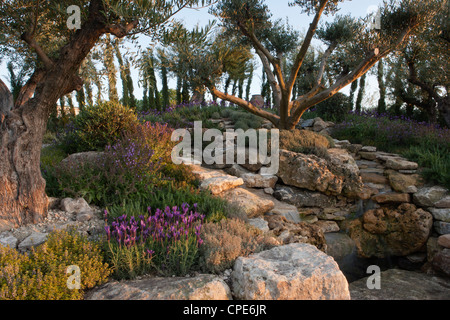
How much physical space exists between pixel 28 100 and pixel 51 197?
5.30ft

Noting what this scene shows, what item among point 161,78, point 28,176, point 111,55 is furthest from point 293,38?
point 161,78

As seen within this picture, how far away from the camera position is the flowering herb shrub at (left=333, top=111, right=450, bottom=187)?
8188 mm

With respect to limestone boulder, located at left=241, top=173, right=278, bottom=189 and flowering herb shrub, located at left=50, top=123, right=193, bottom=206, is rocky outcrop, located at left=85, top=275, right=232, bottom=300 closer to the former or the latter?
flowering herb shrub, located at left=50, top=123, right=193, bottom=206

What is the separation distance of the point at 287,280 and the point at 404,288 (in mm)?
3567

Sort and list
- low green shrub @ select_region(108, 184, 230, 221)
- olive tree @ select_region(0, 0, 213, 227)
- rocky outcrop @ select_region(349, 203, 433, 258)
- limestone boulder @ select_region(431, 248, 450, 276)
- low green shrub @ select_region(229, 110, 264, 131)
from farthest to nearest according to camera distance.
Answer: low green shrub @ select_region(229, 110, 264, 131) → rocky outcrop @ select_region(349, 203, 433, 258) → limestone boulder @ select_region(431, 248, 450, 276) → low green shrub @ select_region(108, 184, 230, 221) → olive tree @ select_region(0, 0, 213, 227)

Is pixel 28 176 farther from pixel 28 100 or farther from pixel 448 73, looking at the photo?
pixel 448 73

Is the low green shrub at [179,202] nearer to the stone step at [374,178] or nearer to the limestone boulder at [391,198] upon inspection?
the limestone boulder at [391,198]

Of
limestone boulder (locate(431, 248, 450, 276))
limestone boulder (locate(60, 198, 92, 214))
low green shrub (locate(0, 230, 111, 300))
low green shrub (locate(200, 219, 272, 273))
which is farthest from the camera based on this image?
limestone boulder (locate(431, 248, 450, 276))

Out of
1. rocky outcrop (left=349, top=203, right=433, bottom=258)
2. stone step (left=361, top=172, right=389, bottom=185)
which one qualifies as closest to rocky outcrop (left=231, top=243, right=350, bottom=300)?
rocky outcrop (left=349, top=203, right=433, bottom=258)

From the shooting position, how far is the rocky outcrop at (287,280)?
3104mm

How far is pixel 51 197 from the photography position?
17.9ft

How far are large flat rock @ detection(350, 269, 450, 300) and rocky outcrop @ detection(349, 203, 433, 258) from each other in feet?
2.94

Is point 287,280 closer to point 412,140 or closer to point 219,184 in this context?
point 219,184

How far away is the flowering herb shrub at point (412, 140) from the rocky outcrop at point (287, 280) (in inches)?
241
